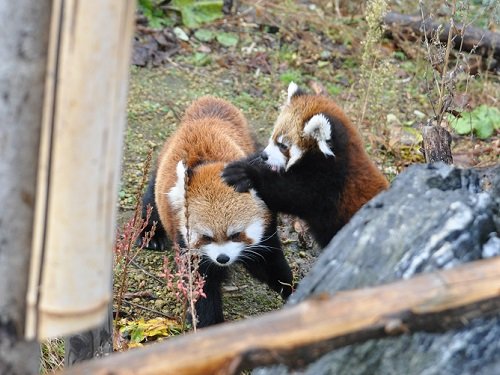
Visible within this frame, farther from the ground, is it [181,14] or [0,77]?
[0,77]

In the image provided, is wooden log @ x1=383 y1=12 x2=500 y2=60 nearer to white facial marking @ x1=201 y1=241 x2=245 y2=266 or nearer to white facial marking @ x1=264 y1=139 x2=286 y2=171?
white facial marking @ x1=264 y1=139 x2=286 y2=171

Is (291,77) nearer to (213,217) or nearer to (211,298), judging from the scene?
(213,217)

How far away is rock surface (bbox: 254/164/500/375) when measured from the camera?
1888 millimetres

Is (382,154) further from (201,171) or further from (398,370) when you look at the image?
(398,370)

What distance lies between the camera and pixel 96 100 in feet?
4.70

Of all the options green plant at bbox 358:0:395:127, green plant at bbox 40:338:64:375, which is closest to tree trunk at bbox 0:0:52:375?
green plant at bbox 40:338:64:375

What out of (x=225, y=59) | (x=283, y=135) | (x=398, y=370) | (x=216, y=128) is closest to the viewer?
(x=398, y=370)

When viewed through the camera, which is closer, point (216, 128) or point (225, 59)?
point (216, 128)

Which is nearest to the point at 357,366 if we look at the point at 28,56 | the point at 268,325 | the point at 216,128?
the point at 268,325

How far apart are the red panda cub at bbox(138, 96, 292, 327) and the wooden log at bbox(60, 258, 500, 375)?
195 cm

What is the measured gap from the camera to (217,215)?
3674 millimetres

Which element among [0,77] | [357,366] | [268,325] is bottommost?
[357,366]

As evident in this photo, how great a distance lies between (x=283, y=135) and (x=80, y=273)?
7.35 ft

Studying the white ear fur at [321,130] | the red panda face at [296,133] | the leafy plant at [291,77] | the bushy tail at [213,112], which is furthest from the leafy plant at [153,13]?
the white ear fur at [321,130]
